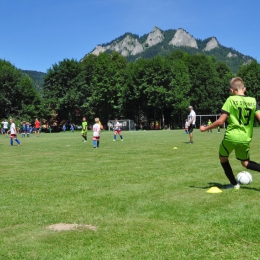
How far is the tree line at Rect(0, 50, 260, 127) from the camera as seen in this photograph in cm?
6956

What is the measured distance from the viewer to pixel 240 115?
21.8 ft

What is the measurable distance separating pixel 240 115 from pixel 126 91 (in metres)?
64.5

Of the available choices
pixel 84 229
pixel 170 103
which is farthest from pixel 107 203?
pixel 170 103

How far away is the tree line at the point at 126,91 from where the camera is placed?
69.6m

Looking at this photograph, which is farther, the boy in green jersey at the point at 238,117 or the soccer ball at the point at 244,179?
the soccer ball at the point at 244,179

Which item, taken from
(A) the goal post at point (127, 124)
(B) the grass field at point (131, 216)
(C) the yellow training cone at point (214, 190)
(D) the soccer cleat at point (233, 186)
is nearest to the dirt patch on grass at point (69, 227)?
(B) the grass field at point (131, 216)

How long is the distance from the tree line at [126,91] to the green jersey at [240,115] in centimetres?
6048

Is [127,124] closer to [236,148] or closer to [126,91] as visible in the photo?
[126,91]

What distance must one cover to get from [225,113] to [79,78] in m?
71.6

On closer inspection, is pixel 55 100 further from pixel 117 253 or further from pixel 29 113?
pixel 117 253

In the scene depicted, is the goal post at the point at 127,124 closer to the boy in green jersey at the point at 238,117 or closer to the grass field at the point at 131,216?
the grass field at the point at 131,216

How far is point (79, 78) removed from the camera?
76312 mm

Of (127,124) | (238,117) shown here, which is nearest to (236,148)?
(238,117)

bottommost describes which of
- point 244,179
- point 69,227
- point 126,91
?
point 69,227
